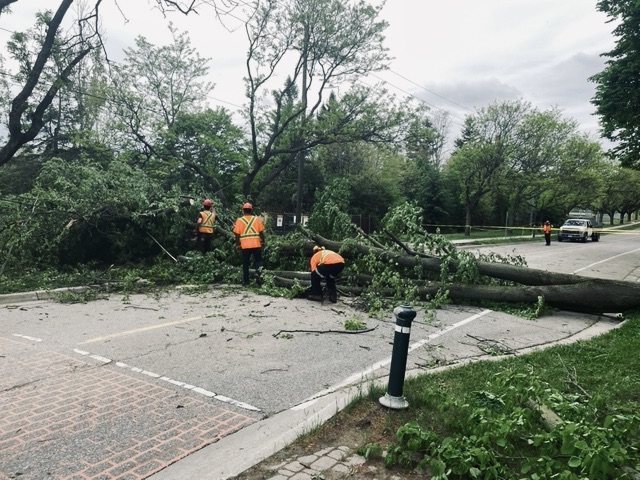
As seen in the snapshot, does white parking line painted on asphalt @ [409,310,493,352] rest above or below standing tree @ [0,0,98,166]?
below

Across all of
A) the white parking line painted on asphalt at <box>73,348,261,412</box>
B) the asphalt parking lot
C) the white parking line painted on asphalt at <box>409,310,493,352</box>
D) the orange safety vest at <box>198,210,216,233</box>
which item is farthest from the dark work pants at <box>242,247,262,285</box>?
the white parking line painted on asphalt at <box>73,348,261,412</box>

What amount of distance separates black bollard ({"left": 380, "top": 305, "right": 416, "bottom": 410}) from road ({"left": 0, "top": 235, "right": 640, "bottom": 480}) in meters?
0.78

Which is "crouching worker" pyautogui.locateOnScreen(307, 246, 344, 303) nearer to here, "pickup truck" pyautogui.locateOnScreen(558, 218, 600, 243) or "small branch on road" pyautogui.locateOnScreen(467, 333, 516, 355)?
"small branch on road" pyautogui.locateOnScreen(467, 333, 516, 355)

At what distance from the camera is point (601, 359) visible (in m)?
5.46

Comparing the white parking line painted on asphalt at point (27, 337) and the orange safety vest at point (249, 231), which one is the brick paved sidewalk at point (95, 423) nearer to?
the white parking line painted on asphalt at point (27, 337)

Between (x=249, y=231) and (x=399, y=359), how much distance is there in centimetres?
679

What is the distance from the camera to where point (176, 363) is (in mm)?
5129

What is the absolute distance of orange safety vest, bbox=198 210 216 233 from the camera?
11.7m

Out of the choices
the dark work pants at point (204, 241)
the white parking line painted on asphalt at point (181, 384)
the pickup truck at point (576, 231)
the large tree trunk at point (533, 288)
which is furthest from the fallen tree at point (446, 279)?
the pickup truck at point (576, 231)

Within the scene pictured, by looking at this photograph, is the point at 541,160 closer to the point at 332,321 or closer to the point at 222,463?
the point at 332,321

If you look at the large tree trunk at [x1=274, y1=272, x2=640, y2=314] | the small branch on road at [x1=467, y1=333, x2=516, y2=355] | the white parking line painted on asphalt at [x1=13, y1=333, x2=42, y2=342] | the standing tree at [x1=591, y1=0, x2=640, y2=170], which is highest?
the standing tree at [x1=591, y1=0, x2=640, y2=170]

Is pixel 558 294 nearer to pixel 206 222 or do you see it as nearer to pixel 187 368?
pixel 187 368

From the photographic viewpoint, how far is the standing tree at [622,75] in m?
16.7

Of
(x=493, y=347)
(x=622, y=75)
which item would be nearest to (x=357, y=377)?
(x=493, y=347)
